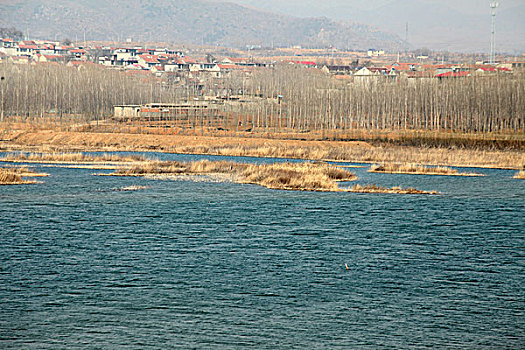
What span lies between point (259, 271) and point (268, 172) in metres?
28.3

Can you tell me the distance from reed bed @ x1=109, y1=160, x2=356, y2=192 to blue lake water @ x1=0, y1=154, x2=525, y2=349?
4228 millimetres

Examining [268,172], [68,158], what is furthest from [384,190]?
[68,158]

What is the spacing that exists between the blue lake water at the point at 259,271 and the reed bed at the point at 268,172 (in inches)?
166

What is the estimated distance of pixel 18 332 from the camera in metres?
19.6

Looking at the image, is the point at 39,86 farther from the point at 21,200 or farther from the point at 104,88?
the point at 21,200

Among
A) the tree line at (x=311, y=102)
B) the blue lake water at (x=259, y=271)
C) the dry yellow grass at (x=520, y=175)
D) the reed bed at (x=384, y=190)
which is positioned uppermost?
the tree line at (x=311, y=102)

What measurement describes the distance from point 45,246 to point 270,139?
2371 inches

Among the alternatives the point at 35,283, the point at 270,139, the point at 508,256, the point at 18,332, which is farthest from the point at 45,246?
the point at 270,139

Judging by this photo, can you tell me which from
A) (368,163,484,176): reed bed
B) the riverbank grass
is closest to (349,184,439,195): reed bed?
(368,163,484,176): reed bed

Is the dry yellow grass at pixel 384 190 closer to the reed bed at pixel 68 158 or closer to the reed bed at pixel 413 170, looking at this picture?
the reed bed at pixel 413 170

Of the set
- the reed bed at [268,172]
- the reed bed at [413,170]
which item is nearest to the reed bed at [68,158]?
the reed bed at [268,172]

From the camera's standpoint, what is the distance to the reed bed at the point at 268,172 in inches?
2023

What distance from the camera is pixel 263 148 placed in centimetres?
7844

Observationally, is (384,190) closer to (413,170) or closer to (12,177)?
(413,170)
